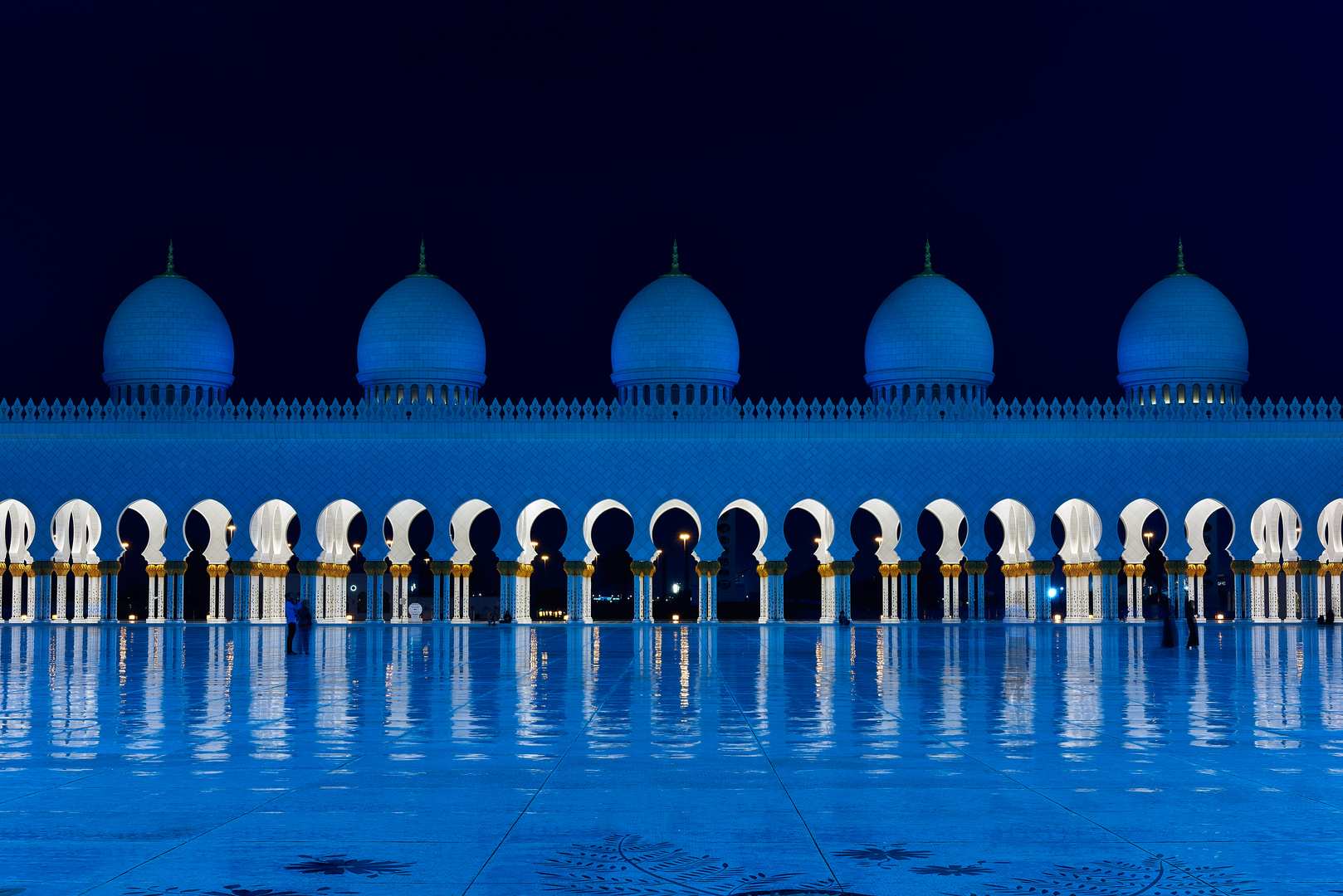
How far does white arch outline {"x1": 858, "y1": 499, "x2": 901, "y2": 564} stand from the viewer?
2628cm

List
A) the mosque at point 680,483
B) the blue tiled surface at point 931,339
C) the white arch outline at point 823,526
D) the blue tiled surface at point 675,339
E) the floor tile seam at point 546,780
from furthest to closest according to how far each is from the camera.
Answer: the blue tiled surface at point 931,339, the blue tiled surface at point 675,339, the white arch outline at point 823,526, the mosque at point 680,483, the floor tile seam at point 546,780

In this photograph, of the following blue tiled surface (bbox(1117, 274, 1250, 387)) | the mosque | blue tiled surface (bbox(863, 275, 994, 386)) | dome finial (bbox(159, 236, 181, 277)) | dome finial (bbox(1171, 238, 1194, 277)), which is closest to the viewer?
the mosque

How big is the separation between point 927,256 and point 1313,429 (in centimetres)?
775

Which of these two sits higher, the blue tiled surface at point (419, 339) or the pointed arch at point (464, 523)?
the blue tiled surface at point (419, 339)

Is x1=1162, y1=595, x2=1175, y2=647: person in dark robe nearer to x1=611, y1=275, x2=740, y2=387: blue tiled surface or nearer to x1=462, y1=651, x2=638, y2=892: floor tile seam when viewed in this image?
x1=462, y1=651, x2=638, y2=892: floor tile seam

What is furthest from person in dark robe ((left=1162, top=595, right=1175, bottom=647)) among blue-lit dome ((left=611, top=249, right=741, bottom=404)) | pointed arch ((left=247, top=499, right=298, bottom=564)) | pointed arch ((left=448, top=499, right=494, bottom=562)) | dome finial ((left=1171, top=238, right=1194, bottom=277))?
pointed arch ((left=247, top=499, right=298, bottom=564))

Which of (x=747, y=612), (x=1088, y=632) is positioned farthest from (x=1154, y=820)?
(x=747, y=612)

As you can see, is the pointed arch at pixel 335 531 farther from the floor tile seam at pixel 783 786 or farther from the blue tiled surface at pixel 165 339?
the floor tile seam at pixel 783 786

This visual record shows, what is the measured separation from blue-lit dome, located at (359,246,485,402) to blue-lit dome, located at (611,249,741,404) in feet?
9.42

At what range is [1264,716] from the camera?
7.03 metres

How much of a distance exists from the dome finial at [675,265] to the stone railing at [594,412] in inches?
127

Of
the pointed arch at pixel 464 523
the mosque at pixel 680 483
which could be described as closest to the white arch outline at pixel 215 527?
the mosque at pixel 680 483

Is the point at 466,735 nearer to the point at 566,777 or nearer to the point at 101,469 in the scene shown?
the point at 566,777

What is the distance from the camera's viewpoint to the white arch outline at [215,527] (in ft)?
85.1
